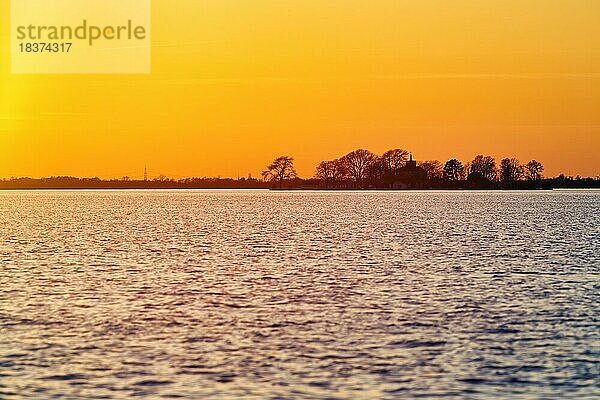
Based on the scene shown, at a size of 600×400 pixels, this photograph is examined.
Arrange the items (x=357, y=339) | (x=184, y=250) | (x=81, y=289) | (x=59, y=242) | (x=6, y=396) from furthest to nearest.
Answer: (x=59, y=242)
(x=184, y=250)
(x=81, y=289)
(x=357, y=339)
(x=6, y=396)

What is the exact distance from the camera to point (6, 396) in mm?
22719

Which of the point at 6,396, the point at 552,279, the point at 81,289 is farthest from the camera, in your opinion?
the point at 552,279

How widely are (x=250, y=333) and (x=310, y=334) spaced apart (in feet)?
7.56

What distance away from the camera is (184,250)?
74562 millimetres

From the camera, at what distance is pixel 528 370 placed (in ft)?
84.1

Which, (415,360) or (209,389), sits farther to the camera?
(415,360)

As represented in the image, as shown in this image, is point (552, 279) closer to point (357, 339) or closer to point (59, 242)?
point (357, 339)

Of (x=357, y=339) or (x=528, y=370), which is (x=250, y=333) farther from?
(x=528, y=370)

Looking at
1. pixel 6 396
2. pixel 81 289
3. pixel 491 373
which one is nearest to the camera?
pixel 6 396

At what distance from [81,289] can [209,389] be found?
23273 millimetres

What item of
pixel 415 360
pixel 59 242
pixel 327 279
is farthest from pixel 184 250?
pixel 415 360

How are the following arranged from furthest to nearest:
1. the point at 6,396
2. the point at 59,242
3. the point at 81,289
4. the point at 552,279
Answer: the point at 59,242, the point at 552,279, the point at 81,289, the point at 6,396

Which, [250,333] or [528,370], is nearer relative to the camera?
[528,370]

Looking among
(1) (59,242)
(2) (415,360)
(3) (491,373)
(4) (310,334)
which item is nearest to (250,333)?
(4) (310,334)
